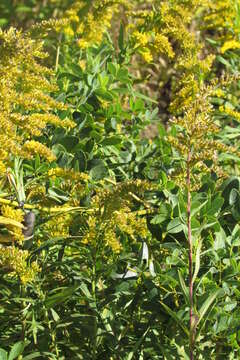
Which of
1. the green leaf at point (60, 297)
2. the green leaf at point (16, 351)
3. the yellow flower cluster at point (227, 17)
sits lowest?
the green leaf at point (16, 351)

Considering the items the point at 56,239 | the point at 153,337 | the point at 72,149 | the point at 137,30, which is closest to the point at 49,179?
the point at 72,149

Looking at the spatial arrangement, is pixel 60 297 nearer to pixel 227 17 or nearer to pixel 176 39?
pixel 176 39

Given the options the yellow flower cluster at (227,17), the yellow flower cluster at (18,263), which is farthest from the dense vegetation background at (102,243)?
the yellow flower cluster at (227,17)

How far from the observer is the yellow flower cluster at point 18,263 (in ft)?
5.10

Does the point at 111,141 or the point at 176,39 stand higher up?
the point at 176,39

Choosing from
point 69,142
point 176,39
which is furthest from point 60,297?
point 176,39

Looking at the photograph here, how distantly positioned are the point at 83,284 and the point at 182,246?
11.7 inches

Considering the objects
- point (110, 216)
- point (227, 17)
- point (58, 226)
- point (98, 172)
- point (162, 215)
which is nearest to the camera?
point (110, 216)

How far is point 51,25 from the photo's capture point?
193 centimetres

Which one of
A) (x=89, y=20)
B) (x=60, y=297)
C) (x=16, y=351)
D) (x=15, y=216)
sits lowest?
(x=16, y=351)

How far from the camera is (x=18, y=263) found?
1.55 m

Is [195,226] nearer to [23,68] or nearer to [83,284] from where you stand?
[83,284]

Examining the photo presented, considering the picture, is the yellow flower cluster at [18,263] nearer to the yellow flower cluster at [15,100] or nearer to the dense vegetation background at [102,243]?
the dense vegetation background at [102,243]

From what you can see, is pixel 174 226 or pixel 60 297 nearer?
pixel 60 297
